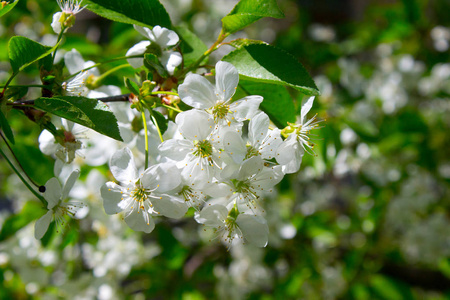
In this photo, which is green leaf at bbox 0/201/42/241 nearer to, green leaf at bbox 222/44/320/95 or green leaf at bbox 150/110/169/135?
green leaf at bbox 150/110/169/135

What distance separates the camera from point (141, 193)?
0.80m

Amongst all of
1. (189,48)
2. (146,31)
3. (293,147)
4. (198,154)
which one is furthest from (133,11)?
(293,147)

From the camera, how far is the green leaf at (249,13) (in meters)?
0.77

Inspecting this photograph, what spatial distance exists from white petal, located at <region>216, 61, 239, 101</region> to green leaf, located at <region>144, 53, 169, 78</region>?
0.41 ft

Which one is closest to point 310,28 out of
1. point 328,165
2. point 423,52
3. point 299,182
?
point 423,52

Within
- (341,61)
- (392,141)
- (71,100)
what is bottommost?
(392,141)

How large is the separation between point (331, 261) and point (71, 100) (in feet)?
6.77

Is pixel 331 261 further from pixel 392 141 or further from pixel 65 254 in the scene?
pixel 65 254

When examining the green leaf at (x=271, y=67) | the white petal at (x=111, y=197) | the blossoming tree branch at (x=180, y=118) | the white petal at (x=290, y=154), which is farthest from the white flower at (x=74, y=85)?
the white petal at (x=290, y=154)

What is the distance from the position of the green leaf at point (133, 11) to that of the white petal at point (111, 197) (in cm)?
36

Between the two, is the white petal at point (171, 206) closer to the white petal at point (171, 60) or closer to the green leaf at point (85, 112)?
the green leaf at point (85, 112)

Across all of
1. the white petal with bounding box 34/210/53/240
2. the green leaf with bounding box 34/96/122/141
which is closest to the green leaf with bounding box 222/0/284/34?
the green leaf with bounding box 34/96/122/141

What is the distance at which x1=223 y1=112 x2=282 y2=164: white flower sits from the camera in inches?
29.0

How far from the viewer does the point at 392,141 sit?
2.02 m
